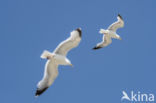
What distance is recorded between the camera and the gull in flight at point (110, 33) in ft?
66.6

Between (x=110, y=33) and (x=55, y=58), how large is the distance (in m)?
6.97

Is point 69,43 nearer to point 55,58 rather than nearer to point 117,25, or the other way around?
point 55,58

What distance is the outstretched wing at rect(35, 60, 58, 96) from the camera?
46.6 feet

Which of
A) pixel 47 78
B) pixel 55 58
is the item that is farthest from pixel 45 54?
pixel 47 78

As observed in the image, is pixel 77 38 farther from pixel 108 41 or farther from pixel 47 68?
pixel 108 41

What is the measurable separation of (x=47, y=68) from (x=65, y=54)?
2.50 ft

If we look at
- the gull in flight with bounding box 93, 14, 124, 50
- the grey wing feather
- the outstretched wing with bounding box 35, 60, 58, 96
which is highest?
the gull in flight with bounding box 93, 14, 124, 50

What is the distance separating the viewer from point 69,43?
13.8 m

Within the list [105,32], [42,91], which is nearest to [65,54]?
[42,91]

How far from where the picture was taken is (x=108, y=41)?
20.8 metres

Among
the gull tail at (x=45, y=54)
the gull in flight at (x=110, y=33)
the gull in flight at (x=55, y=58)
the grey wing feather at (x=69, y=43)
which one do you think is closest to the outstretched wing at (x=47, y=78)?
the gull in flight at (x=55, y=58)

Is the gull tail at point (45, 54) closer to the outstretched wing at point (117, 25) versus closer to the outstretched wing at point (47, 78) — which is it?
the outstretched wing at point (47, 78)

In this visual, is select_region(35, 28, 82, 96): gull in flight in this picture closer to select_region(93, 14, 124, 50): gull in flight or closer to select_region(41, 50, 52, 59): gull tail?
select_region(41, 50, 52, 59): gull tail

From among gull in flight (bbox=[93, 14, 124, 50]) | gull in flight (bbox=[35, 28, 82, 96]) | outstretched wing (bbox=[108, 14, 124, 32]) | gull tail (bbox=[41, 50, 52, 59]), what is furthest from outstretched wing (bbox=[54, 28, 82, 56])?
outstretched wing (bbox=[108, 14, 124, 32])
